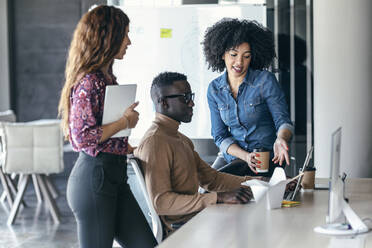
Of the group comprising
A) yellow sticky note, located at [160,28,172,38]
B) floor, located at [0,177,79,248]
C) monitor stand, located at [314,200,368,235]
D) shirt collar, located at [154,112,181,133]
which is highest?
yellow sticky note, located at [160,28,172,38]

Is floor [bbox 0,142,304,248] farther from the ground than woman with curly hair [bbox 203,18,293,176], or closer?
closer

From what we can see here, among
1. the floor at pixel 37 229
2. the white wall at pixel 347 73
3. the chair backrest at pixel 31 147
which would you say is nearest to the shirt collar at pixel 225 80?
the white wall at pixel 347 73

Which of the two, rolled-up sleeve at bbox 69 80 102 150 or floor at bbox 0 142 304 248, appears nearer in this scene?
rolled-up sleeve at bbox 69 80 102 150

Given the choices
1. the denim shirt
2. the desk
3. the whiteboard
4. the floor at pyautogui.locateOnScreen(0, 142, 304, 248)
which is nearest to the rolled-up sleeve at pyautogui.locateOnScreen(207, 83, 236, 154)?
the denim shirt

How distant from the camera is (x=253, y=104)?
337 centimetres

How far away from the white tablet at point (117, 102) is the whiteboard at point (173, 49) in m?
2.59

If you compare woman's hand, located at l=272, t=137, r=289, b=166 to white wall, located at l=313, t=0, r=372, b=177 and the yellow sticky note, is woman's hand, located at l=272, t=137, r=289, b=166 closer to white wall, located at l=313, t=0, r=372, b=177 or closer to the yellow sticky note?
white wall, located at l=313, t=0, r=372, b=177

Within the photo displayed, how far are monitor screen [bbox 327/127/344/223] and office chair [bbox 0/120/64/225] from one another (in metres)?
4.34

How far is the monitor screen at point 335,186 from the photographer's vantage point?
1808mm

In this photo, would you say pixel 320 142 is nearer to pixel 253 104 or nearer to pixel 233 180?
pixel 253 104

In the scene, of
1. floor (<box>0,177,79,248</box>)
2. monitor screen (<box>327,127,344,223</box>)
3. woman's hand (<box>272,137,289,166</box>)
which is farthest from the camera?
floor (<box>0,177,79,248</box>)

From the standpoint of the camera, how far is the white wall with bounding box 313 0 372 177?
434 centimetres

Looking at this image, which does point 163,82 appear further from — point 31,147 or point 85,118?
point 31,147

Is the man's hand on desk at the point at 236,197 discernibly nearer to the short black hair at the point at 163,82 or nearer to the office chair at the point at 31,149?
the short black hair at the point at 163,82
